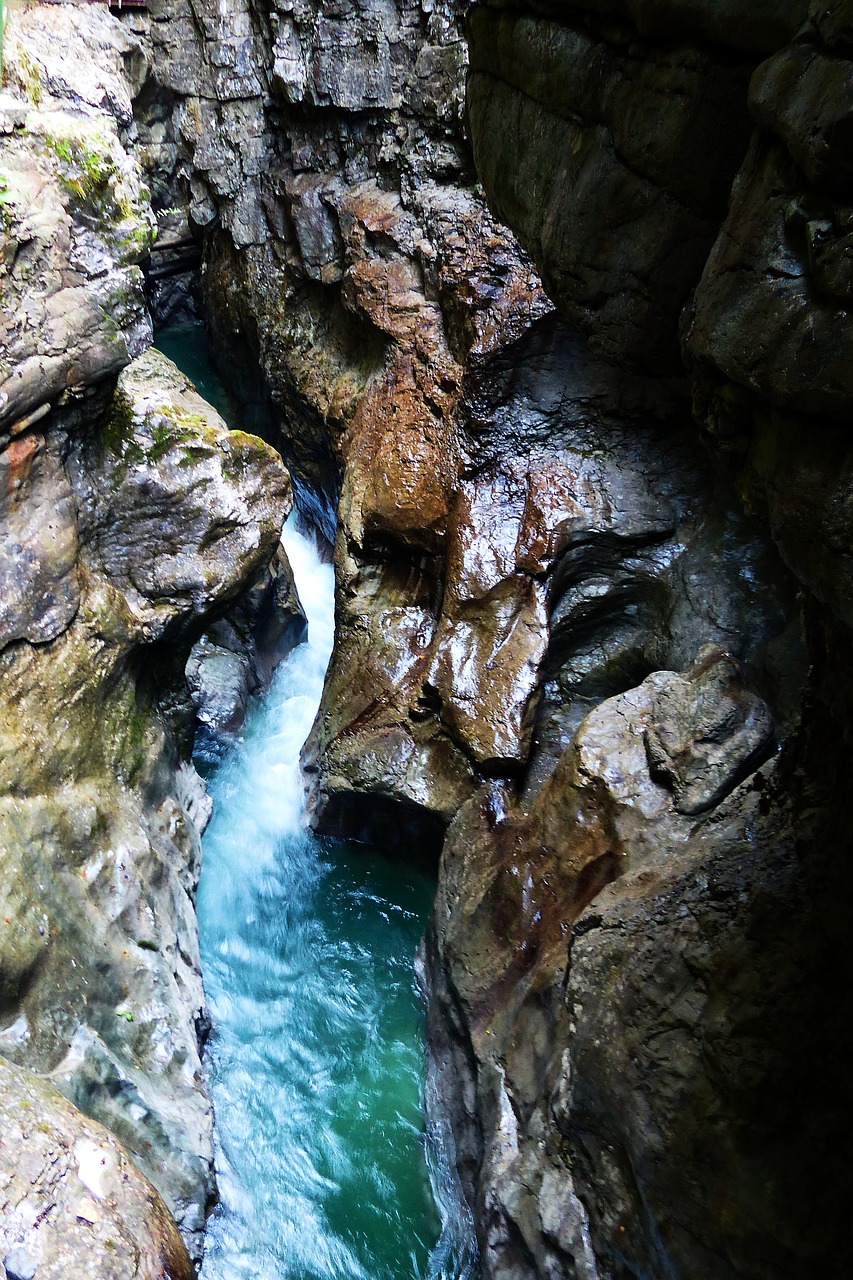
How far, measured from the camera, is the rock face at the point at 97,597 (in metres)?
4.64

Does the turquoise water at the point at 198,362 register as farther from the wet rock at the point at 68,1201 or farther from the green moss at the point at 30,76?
the wet rock at the point at 68,1201

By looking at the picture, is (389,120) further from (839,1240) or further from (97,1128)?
(839,1240)

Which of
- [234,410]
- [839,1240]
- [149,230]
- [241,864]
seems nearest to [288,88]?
[234,410]

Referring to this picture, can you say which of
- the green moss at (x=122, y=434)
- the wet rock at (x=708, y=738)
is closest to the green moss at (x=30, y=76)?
the green moss at (x=122, y=434)

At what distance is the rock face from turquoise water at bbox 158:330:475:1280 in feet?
1.76

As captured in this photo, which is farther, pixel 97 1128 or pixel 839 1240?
pixel 97 1128

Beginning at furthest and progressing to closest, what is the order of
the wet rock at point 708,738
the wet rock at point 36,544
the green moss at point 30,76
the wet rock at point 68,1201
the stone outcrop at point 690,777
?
1. the green moss at point 30,76
2. the wet rock at point 36,544
3. the wet rock at point 708,738
4. the wet rock at point 68,1201
5. the stone outcrop at point 690,777

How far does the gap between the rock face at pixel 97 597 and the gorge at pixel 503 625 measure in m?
0.03

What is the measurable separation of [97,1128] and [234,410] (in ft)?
36.1

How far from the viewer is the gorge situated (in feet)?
9.27

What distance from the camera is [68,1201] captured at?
3.44m

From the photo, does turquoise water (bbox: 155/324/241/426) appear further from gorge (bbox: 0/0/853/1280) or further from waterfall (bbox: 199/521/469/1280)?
waterfall (bbox: 199/521/469/1280)

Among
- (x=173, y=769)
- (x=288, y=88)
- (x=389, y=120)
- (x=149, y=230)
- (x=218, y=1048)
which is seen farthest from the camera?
(x=288, y=88)

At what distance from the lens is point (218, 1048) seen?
6031 millimetres
